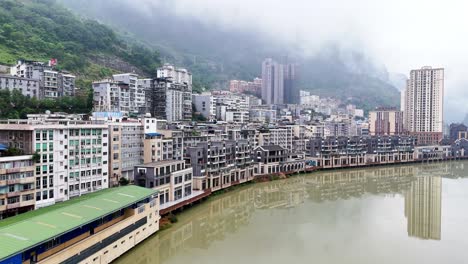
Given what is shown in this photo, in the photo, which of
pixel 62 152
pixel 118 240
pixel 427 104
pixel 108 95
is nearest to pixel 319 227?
pixel 118 240

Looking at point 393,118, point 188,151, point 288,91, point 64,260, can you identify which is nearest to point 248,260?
point 64,260

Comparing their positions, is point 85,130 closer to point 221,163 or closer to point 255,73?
point 221,163

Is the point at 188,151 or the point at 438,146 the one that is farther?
the point at 438,146

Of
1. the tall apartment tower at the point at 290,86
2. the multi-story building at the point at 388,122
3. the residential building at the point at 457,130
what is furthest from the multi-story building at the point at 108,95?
the tall apartment tower at the point at 290,86

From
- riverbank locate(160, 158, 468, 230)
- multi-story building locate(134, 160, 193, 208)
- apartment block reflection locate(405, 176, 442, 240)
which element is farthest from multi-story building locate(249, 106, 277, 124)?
multi-story building locate(134, 160, 193, 208)

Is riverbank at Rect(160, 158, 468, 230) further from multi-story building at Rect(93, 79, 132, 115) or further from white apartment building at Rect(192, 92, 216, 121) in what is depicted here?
white apartment building at Rect(192, 92, 216, 121)

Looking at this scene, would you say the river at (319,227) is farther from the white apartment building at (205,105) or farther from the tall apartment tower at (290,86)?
the tall apartment tower at (290,86)

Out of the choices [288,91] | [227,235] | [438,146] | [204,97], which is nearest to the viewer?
[227,235]
